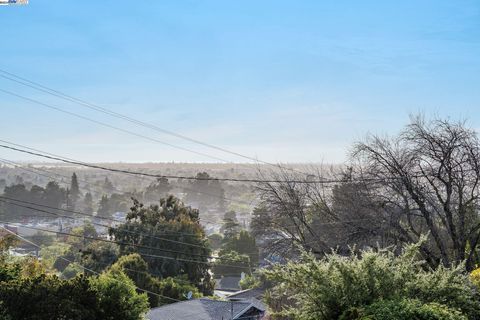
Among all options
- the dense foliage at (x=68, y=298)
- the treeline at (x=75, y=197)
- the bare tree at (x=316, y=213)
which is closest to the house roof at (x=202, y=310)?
the bare tree at (x=316, y=213)

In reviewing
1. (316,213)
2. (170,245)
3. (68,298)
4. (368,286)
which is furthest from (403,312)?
(170,245)

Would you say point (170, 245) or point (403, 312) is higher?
point (403, 312)

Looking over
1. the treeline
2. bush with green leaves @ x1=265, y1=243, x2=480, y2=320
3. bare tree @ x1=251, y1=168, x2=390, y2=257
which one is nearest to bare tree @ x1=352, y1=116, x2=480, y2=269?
bare tree @ x1=251, y1=168, x2=390, y2=257

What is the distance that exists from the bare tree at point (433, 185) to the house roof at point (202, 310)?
1113cm

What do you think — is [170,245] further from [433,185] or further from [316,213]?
[433,185]

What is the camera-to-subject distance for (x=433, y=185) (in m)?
19.4

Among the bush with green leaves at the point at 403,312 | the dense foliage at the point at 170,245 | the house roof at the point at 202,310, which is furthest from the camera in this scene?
the dense foliage at the point at 170,245

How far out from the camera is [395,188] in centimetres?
1973

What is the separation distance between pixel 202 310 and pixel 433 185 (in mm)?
13774

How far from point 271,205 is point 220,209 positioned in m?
→ 174

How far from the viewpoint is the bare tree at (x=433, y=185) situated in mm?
19016

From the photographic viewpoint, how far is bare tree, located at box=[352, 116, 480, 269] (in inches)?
749

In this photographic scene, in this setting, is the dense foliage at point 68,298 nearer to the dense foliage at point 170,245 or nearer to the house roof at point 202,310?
the house roof at point 202,310

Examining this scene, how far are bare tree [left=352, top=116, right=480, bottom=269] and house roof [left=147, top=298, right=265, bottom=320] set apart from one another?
11132mm
